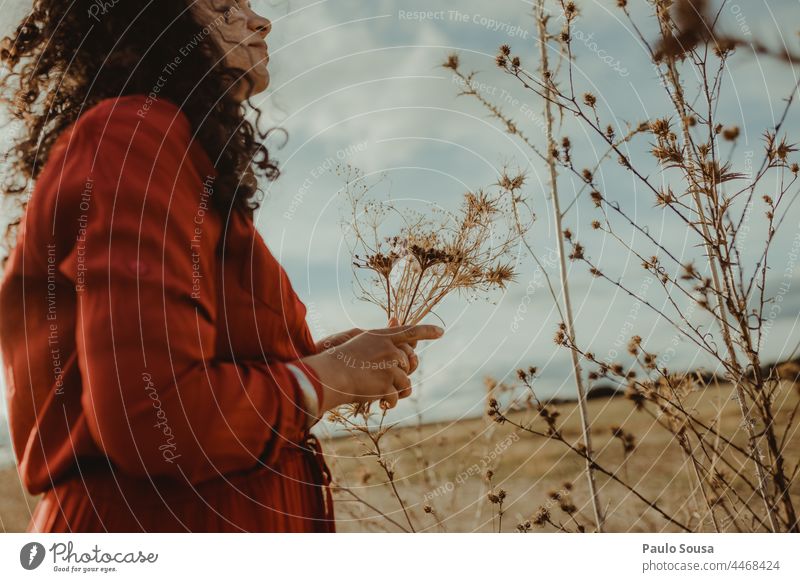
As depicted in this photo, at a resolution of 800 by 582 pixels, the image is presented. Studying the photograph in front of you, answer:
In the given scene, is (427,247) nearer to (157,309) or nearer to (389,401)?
(389,401)

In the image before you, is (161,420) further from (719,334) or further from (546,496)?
(719,334)

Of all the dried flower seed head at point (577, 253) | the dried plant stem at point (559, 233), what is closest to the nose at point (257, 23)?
the dried plant stem at point (559, 233)

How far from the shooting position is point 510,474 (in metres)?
1.81

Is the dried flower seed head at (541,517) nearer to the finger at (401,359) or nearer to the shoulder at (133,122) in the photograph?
the finger at (401,359)

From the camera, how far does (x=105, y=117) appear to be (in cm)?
143

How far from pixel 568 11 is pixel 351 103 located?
Answer: 0.59m

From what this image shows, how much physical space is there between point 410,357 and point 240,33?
863mm

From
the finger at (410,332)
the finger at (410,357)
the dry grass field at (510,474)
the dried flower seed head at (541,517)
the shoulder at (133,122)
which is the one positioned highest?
the shoulder at (133,122)

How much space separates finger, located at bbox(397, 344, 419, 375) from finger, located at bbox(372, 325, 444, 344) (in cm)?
1

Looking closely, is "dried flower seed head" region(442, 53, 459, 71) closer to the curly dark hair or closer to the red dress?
the curly dark hair

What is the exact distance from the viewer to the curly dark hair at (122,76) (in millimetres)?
1561

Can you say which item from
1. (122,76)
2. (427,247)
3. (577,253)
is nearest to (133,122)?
(122,76)

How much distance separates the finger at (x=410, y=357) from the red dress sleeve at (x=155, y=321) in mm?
264
